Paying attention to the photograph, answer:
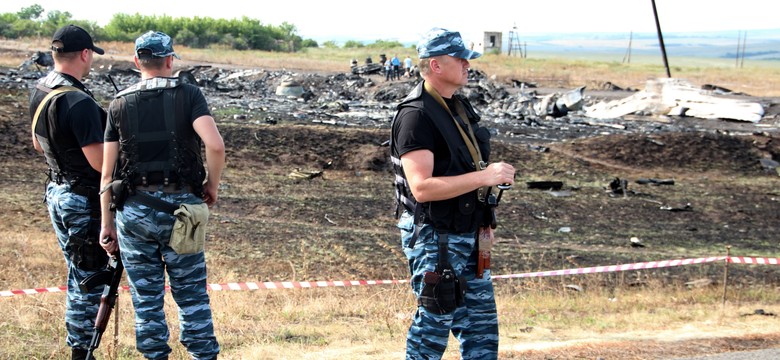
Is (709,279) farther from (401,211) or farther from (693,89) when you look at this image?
(693,89)

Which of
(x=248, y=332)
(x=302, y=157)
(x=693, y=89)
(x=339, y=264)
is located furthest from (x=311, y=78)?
(x=248, y=332)

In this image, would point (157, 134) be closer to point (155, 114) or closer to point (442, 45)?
point (155, 114)

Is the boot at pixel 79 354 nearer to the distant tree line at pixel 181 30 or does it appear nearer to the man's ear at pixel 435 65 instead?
the man's ear at pixel 435 65

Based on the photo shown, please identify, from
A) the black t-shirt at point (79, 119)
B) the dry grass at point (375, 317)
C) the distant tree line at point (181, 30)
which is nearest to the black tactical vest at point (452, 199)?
the dry grass at point (375, 317)

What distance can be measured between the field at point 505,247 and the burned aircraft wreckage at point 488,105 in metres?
2.44

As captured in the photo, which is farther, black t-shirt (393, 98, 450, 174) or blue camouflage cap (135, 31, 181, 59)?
blue camouflage cap (135, 31, 181, 59)

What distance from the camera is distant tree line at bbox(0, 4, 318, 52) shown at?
7238 centimetres

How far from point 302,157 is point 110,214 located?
12758 mm

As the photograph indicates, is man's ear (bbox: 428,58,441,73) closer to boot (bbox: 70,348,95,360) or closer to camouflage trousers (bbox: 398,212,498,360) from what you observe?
camouflage trousers (bbox: 398,212,498,360)

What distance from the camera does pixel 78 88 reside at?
485 centimetres

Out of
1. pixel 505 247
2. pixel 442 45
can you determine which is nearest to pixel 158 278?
pixel 442 45

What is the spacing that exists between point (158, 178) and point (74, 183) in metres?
0.84

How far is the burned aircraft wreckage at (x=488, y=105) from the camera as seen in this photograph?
A: 24484 millimetres

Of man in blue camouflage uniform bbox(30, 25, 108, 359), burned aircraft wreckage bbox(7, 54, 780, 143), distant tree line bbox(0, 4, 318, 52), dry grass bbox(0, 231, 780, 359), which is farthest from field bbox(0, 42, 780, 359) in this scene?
distant tree line bbox(0, 4, 318, 52)
